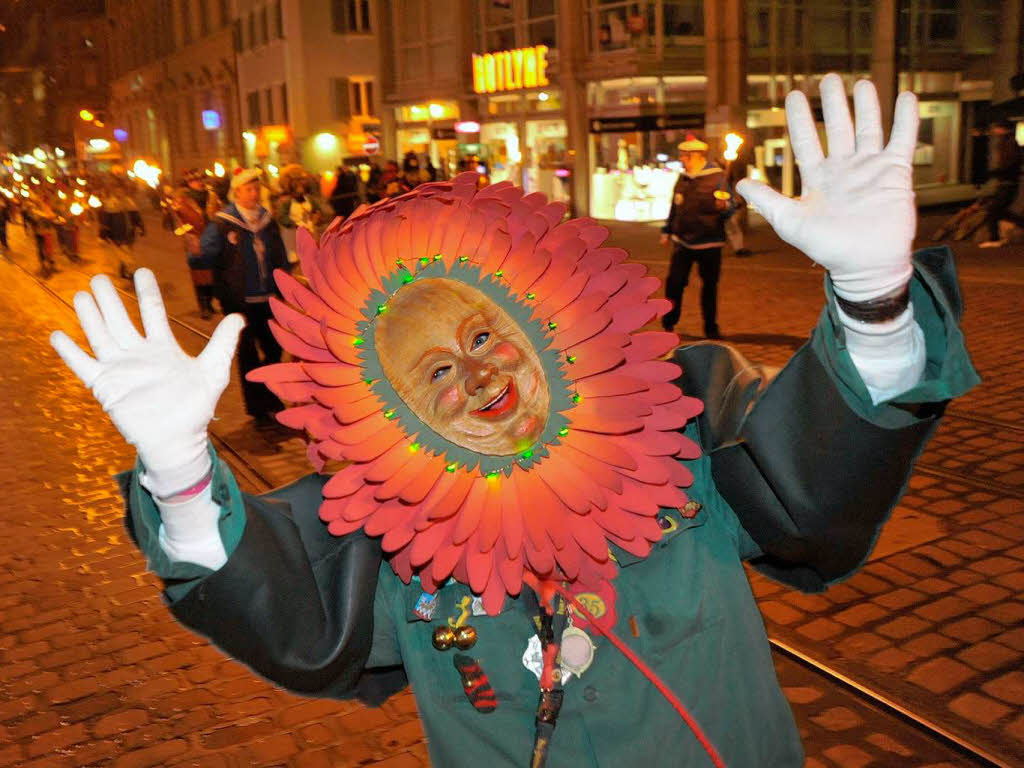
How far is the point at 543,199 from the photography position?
201 cm

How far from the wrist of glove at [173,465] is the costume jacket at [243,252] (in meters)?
5.89

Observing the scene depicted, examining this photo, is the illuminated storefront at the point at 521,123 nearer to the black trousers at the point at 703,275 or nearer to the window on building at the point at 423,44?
the window on building at the point at 423,44

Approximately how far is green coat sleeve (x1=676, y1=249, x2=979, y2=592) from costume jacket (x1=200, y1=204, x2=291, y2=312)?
19.7 ft

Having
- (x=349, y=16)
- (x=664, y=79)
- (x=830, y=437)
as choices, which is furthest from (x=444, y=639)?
(x=349, y=16)

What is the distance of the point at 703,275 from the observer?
940 cm

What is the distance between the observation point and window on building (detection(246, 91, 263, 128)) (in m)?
38.8

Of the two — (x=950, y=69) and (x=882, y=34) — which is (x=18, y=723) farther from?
(x=950, y=69)

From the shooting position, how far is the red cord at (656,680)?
1.76 meters

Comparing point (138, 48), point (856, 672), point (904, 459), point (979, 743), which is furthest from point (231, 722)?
point (138, 48)

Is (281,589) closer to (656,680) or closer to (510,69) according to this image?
(656,680)

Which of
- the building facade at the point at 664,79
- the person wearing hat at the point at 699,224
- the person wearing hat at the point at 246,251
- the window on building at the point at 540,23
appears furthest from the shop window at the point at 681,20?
the person wearing hat at the point at 246,251

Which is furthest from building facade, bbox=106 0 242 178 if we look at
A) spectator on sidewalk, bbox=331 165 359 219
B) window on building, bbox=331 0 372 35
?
spectator on sidewalk, bbox=331 165 359 219

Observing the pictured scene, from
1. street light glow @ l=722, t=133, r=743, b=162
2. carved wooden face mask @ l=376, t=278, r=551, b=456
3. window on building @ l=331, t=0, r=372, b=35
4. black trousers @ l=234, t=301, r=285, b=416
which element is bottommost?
black trousers @ l=234, t=301, r=285, b=416

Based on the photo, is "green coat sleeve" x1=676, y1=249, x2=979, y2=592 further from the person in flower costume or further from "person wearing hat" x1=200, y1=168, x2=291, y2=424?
"person wearing hat" x1=200, y1=168, x2=291, y2=424
